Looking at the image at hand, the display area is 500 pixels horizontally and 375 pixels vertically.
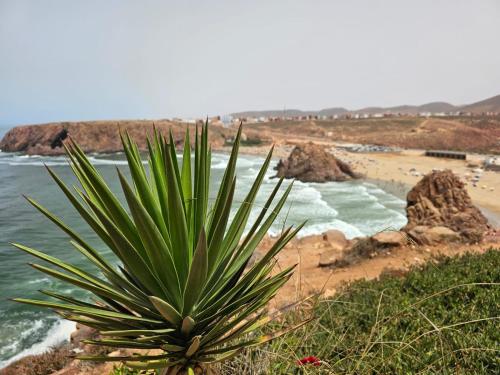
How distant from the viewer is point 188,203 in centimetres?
205

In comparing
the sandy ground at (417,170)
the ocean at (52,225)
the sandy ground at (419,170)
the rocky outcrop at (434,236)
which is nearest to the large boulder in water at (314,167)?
the ocean at (52,225)

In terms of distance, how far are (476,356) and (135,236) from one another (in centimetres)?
240

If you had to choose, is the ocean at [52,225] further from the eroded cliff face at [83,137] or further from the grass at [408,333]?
the eroded cliff face at [83,137]

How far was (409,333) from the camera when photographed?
3.16 meters

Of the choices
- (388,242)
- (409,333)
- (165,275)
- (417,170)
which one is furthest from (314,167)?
(165,275)

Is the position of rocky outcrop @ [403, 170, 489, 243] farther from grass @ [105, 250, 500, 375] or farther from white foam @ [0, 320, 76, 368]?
white foam @ [0, 320, 76, 368]

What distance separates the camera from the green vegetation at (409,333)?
2271mm

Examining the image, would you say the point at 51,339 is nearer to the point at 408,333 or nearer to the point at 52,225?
the point at 408,333

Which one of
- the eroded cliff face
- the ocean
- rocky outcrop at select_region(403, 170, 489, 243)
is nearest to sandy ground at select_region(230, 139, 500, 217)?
the ocean

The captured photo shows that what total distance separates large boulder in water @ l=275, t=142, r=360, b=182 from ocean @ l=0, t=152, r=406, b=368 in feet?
4.78

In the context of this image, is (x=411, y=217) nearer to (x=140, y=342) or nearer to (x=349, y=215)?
(x=349, y=215)

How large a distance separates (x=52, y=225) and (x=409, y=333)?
24.1 meters

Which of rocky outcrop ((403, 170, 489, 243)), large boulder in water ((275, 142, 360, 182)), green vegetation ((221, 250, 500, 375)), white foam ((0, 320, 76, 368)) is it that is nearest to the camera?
green vegetation ((221, 250, 500, 375))

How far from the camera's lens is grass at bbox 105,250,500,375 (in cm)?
227
